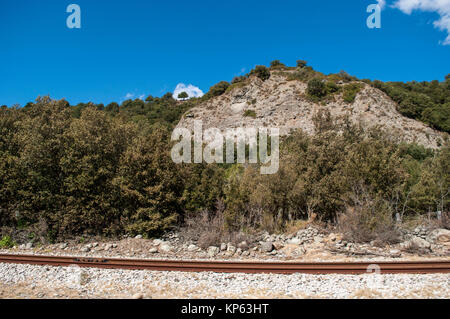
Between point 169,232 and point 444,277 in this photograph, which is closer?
point 444,277

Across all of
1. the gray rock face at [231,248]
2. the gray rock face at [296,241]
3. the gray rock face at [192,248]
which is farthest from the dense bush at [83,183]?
the gray rock face at [296,241]

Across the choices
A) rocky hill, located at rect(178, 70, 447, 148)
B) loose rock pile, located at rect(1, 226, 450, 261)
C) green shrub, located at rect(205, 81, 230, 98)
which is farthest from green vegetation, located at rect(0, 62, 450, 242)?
green shrub, located at rect(205, 81, 230, 98)

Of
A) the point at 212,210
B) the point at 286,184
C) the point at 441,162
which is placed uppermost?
the point at 441,162

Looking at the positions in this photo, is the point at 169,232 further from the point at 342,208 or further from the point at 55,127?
the point at 342,208

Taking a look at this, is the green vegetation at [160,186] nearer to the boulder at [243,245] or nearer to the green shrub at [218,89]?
the boulder at [243,245]

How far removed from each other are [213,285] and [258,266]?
167 centimetres

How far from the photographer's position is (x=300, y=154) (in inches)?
607

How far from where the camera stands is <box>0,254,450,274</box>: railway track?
7.23 m

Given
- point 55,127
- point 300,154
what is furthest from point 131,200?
point 300,154

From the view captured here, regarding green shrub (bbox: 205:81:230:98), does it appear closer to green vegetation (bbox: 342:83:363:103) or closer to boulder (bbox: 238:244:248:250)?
green vegetation (bbox: 342:83:363:103)

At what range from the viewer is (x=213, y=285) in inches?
268

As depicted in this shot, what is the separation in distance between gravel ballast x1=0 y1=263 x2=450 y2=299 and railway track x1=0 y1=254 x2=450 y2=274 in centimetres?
28

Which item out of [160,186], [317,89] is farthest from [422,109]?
[160,186]
